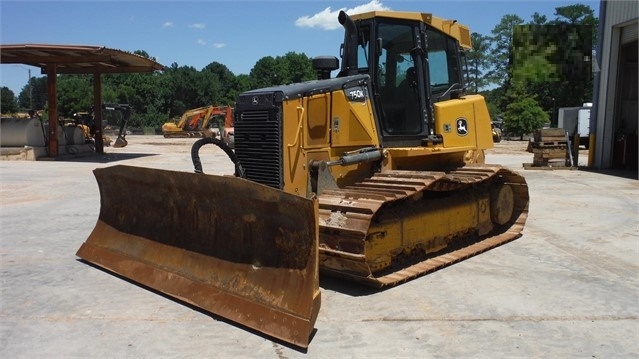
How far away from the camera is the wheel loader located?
15.0ft

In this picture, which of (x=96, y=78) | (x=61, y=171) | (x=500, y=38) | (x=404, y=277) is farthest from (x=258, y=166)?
(x=500, y=38)

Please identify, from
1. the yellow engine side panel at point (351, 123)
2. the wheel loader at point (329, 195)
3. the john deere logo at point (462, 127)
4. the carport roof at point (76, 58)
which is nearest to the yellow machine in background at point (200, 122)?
→ the carport roof at point (76, 58)

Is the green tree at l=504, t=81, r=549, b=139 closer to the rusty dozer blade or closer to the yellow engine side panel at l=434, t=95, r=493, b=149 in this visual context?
the yellow engine side panel at l=434, t=95, r=493, b=149

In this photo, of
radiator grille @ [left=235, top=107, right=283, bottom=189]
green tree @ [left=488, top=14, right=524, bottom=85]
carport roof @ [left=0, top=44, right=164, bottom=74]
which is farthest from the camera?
green tree @ [left=488, top=14, right=524, bottom=85]

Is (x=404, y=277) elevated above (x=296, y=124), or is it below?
below

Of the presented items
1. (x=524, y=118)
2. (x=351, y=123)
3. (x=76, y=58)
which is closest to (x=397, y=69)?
(x=351, y=123)

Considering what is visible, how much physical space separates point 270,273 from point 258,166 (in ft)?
5.22

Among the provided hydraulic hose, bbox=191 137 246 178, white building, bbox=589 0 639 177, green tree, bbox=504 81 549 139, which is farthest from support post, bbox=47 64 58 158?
green tree, bbox=504 81 549 139

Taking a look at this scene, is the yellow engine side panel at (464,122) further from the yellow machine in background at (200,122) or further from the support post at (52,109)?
the yellow machine in background at (200,122)

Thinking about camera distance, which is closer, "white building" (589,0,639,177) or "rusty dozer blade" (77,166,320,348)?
"rusty dozer blade" (77,166,320,348)

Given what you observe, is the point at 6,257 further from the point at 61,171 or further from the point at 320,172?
the point at 61,171

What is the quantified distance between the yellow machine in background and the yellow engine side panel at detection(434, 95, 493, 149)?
30.6m

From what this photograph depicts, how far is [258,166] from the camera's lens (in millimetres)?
5855

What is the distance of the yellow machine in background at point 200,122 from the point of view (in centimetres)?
3897
